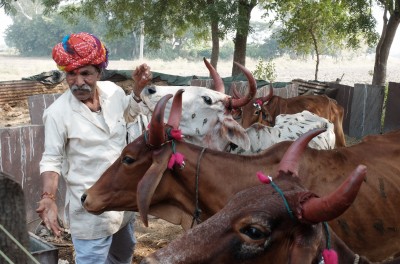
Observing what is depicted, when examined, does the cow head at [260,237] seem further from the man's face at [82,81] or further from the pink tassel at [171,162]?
the man's face at [82,81]

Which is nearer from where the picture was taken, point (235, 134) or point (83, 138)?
point (83, 138)

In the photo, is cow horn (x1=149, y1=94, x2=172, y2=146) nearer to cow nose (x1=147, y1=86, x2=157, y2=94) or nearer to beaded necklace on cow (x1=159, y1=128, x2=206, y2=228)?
beaded necklace on cow (x1=159, y1=128, x2=206, y2=228)

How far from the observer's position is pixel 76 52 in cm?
335

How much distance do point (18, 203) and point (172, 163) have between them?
5.39 ft

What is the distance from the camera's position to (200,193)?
3.57m

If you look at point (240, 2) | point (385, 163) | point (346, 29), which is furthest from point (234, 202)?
point (346, 29)

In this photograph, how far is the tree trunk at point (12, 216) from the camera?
1815 mm

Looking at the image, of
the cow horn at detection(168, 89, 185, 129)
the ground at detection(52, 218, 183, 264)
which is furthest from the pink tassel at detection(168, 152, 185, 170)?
the ground at detection(52, 218, 183, 264)

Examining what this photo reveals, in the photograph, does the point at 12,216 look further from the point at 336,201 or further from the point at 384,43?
the point at 384,43

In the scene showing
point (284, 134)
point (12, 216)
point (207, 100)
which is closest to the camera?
point (12, 216)

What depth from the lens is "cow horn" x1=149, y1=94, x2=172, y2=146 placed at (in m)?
3.33

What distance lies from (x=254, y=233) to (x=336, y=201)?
409mm

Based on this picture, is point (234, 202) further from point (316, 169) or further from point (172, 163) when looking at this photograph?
point (316, 169)

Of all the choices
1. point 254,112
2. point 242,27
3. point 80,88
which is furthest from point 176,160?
point 242,27
